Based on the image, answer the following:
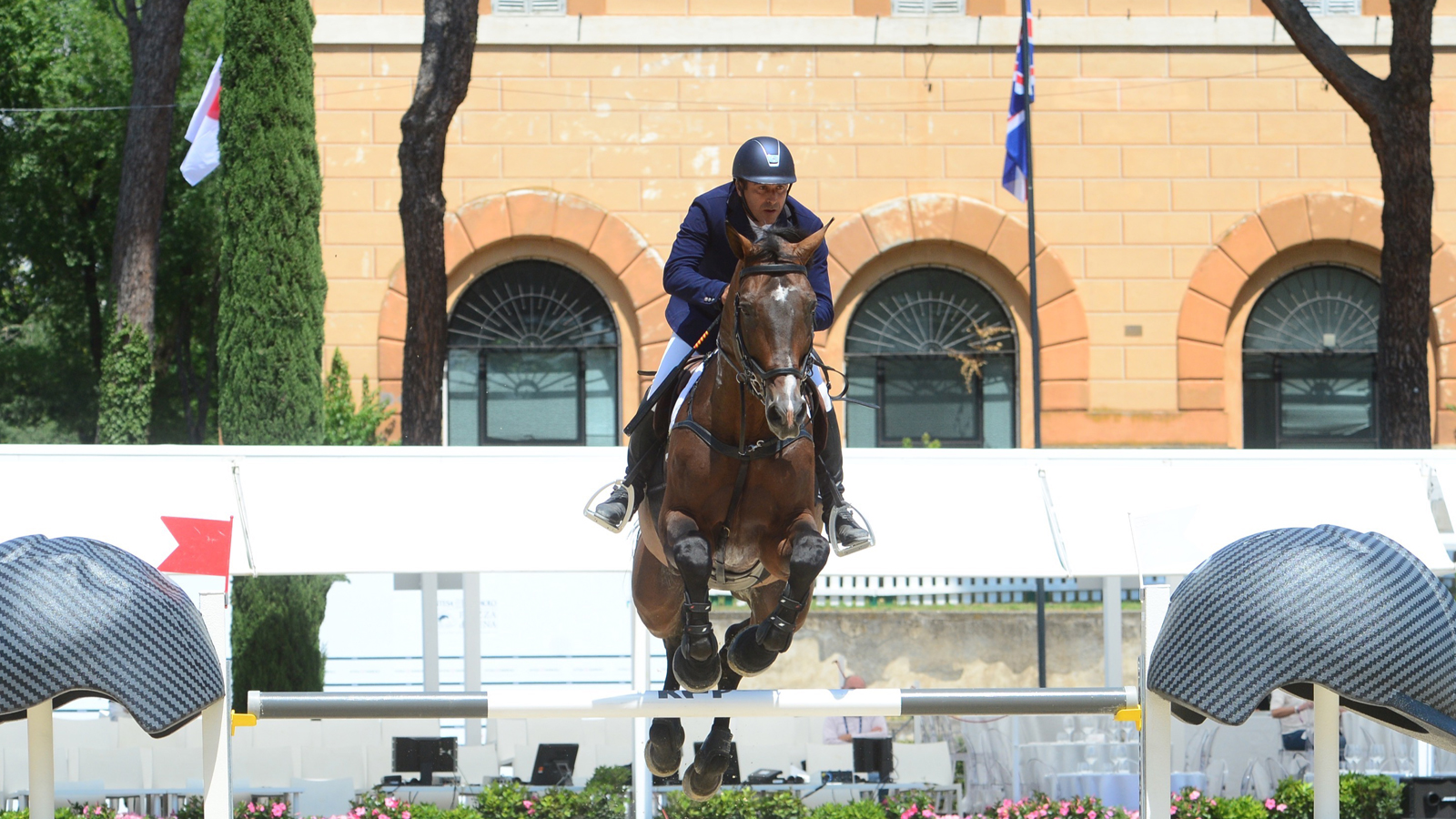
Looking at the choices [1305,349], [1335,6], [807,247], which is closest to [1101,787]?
[807,247]

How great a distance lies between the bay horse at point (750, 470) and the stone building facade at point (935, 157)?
35.9 ft

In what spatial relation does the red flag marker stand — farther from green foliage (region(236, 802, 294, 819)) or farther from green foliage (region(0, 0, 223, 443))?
green foliage (region(0, 0, 223, 443))

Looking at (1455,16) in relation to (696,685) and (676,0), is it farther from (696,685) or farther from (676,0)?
(696,685)

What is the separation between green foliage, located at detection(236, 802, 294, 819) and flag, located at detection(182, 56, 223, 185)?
5.89 meters

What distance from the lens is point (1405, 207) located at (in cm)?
1107

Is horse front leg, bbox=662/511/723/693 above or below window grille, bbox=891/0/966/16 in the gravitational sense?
below

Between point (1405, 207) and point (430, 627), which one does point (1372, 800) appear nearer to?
point (1405, 207)

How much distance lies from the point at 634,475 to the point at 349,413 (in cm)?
1012

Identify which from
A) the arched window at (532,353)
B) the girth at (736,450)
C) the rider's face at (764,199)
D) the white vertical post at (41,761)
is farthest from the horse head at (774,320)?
the arched window at (532,353)

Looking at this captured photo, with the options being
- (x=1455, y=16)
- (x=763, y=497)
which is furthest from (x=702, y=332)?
(x=1455, y=16)

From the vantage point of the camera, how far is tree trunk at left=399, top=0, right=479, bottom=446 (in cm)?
1131

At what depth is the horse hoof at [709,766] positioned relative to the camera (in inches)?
210

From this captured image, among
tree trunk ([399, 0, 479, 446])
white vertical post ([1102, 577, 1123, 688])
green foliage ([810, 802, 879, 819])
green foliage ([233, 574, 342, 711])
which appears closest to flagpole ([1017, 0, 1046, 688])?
white vertical post ([1102, 577, 1123, 688])

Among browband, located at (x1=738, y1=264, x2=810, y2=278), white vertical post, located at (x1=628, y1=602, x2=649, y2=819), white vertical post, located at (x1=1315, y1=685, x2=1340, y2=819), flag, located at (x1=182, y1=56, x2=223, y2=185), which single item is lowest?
white vertical post, located at (x1=628, y1=602, x2=649, y2=819)
